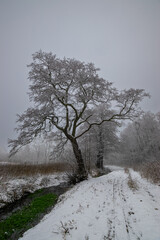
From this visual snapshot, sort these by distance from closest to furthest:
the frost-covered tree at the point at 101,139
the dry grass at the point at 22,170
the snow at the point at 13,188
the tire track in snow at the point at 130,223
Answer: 1. the tire track in snow at the point at 130,223
2. the snow at the point at 13,188
3. the dry grass at the point at 22,170
4. the frost-covered tree at the point at 101,139

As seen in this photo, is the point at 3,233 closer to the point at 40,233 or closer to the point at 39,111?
the point at 40,233

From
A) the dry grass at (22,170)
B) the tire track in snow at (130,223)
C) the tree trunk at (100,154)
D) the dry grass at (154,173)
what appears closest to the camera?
the tire track in snow at (130,223)

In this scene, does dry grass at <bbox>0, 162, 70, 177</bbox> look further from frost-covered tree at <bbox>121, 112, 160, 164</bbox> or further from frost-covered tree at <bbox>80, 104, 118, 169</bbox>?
frost-covered tree at <bbox>121, 112, 160, 164</bbox>

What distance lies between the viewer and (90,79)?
8961 mm

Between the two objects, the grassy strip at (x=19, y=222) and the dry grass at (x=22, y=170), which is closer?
the grassy strip at (x=19, y=222)

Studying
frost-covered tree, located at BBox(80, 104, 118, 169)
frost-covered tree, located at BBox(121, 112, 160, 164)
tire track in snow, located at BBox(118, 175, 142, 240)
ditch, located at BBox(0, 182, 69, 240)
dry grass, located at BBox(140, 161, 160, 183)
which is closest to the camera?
tire track in snow, located at BBox(118, 175, 142, 240)

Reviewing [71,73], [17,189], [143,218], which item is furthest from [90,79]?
[17,189]

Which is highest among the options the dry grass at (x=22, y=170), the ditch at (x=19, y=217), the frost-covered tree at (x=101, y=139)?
the frost-covered tree at (x=101, y=139)

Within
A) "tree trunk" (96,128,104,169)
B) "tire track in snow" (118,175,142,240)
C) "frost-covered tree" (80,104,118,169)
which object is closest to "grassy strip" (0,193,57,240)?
"tire track in snow" (118,175,142,240)

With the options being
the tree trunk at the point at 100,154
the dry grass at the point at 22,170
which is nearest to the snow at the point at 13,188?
the dry grass at the point at 22,170

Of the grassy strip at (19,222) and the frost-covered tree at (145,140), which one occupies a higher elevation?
the frost-covered tree at (145,140)

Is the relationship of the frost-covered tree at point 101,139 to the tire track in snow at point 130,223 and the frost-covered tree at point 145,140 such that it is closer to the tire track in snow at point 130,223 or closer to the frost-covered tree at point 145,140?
the frost-covered tree at point 145,140

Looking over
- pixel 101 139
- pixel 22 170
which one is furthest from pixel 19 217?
pixel 101 139

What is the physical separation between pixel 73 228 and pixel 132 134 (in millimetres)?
33834
